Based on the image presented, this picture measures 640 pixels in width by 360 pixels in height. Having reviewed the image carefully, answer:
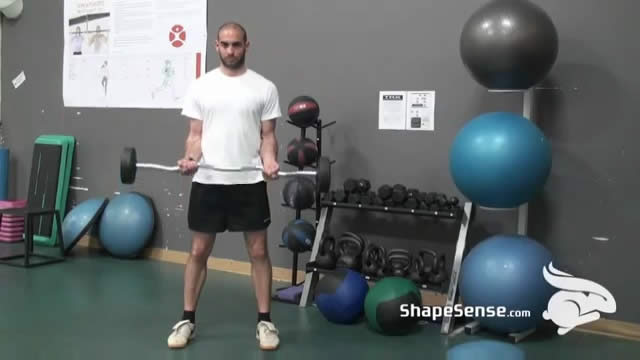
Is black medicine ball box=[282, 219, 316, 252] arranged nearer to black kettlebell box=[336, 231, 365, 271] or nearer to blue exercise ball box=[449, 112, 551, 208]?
black kettlebell box=[336, 231, 365, 271]

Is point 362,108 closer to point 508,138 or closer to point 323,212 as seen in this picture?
point 323,212

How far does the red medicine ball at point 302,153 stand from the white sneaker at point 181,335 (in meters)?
1.19

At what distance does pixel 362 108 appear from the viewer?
445 cm

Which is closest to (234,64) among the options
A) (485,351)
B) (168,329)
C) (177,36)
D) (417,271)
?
(168,329)

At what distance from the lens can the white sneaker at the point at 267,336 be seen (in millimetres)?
3314

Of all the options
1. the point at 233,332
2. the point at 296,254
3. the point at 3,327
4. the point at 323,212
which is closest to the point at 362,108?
the point at 323,212

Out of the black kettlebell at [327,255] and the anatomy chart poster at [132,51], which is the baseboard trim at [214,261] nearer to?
the black kettlebell at [327,255]

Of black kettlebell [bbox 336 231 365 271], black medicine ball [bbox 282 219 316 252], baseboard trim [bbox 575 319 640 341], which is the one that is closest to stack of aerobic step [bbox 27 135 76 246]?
black medicine ball [bbox 282 219 316 252]

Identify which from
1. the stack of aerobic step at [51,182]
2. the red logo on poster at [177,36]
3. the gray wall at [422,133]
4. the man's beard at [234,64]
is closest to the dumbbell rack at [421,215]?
the gray wall at [422,133]

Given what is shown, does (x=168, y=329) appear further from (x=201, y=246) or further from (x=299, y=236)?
(x=299, y=236)

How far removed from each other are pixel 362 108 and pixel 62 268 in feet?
8.12

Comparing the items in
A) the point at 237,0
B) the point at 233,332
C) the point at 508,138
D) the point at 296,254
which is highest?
the point at 237,0

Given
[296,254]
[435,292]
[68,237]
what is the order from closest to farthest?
[435,292]
[296,254]
[68,237]

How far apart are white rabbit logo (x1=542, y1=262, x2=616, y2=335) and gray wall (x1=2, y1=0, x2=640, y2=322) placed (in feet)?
0.21
